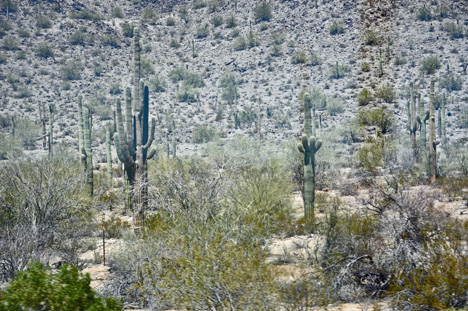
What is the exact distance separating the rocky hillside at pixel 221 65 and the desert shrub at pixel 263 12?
0.17 m

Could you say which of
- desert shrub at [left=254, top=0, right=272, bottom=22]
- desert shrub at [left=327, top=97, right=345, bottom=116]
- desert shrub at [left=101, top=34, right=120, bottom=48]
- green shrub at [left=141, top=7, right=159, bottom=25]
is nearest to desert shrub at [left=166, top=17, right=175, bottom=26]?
green shrub at [left=141, top=7, right=159, bottom=25]

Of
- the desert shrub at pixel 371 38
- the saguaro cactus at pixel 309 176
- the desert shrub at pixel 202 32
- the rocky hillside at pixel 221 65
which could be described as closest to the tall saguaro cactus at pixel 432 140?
the saguaro cactus at pixel 309 176

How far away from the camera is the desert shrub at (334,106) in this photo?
40.2m

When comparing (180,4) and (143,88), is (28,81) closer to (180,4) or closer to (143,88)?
(180,4)

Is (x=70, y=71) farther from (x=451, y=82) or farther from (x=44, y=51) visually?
(x=451, y=82)

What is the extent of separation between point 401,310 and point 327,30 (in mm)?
44406

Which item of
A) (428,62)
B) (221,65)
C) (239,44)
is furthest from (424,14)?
(221,65)

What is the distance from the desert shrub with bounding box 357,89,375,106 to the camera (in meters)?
8.47

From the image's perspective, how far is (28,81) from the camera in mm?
45688

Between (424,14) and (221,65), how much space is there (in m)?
21.0

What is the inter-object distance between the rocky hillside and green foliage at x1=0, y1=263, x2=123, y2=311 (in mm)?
32739

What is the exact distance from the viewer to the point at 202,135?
40.8m

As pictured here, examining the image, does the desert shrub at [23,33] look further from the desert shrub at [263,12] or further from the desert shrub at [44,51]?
the desert shrub at [263,12]

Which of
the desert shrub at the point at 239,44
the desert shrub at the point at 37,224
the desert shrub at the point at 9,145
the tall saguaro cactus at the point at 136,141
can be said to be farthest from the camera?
the desert shrub at the point at 239,44
